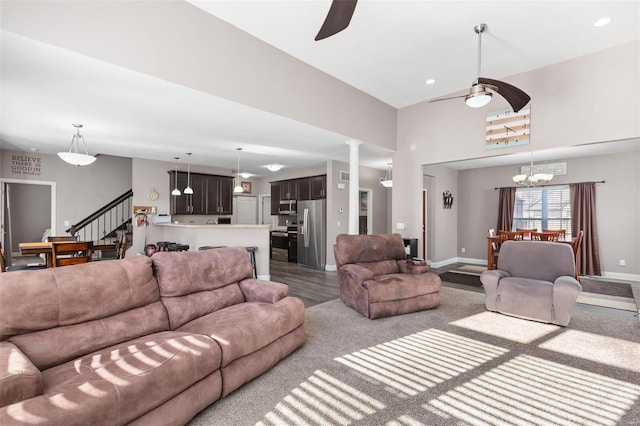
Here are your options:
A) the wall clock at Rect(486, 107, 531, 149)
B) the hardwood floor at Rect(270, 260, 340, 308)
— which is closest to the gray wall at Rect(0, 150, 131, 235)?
the hardwood floor at Rect(270, 260, 340, 308)

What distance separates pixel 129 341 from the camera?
6.69ft

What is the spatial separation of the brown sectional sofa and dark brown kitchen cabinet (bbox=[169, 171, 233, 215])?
5181 mm

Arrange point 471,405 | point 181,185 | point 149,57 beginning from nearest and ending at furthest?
point 471,405
point 149,57
point 181,185

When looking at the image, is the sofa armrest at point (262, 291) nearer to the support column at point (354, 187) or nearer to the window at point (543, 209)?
the support column at point (354, 187)

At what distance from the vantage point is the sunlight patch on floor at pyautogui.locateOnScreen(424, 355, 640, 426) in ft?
6.33

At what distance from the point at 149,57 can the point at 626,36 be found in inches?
211

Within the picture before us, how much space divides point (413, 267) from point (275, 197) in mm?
5313

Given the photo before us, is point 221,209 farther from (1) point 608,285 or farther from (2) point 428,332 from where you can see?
(1) point 608,285

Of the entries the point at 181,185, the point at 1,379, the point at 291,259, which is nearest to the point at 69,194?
the point at 181,185

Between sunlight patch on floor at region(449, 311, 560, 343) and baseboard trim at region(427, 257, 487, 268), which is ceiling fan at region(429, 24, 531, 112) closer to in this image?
sunlight patch on floor at region(449, 311, 560, 343)

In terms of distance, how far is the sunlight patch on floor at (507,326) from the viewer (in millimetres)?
3217

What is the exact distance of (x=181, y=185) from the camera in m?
7.51

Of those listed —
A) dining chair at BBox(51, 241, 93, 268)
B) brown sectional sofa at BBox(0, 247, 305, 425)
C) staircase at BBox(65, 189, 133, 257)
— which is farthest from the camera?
staircase at BBox(65, 189, 133, 257)

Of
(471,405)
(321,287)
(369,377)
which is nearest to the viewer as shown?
(471,405)
